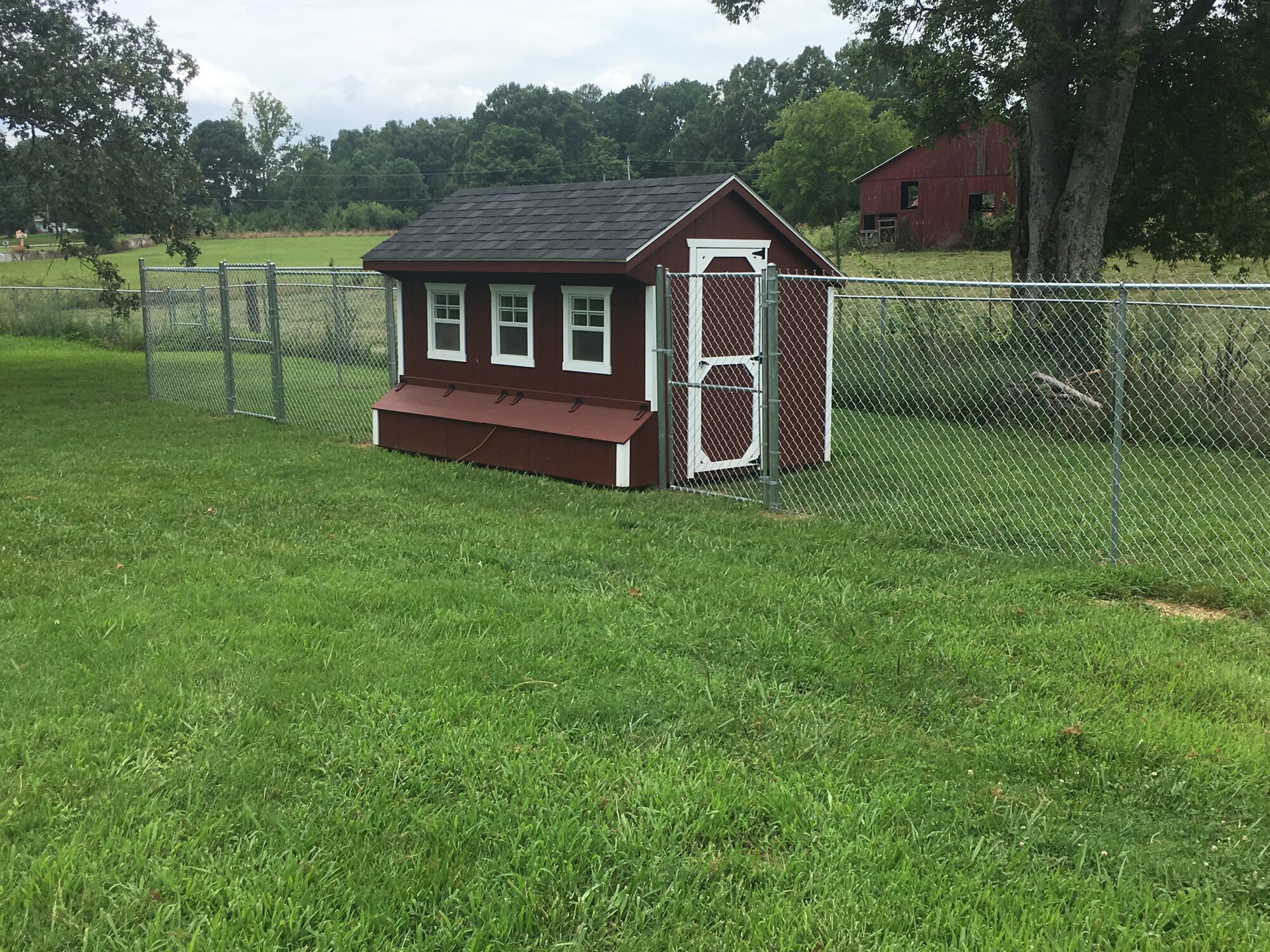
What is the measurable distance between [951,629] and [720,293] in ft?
16.5

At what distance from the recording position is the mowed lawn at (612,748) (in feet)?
10.5

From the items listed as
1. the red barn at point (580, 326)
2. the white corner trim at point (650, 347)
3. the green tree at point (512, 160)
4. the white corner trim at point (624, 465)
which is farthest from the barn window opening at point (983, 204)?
the white corner trim at point (624, 465)

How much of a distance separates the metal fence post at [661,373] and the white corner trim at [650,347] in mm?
11

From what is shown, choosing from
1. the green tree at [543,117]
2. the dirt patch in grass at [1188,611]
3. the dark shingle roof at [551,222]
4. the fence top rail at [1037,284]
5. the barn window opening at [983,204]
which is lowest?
the dirt patch in grass at [1188,611]

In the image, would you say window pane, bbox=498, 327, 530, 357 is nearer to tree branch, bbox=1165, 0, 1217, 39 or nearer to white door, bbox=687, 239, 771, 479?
white door, bbox=687, 239, 771, 479

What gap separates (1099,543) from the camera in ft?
24.8

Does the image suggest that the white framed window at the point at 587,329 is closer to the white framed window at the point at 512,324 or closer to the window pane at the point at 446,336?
the white framed window at the point at 512,324

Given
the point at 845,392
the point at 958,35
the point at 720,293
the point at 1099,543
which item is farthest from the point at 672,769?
the point at 958,35

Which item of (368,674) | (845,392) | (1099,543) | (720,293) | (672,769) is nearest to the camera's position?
(672,769)

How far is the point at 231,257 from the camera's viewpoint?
49.2 metres

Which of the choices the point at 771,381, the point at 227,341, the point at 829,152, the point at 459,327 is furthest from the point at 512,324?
the point at 829,152

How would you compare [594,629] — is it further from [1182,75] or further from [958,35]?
[1182,75]

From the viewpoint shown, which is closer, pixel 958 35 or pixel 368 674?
pixel 368 674

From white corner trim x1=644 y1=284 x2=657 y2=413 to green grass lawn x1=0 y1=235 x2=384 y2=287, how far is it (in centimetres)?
3492
